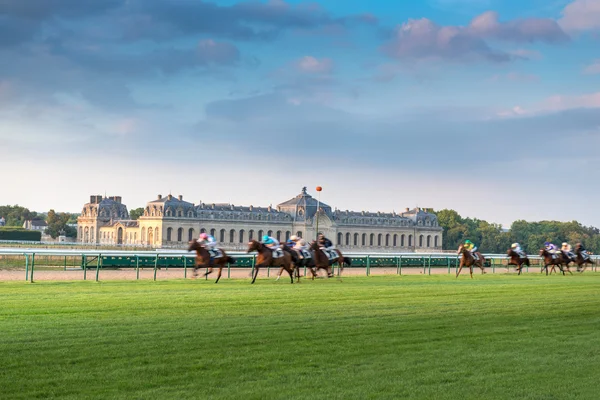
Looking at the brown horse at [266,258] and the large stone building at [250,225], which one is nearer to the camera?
the brown horse at [266,258]

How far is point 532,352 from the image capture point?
11.1 meters

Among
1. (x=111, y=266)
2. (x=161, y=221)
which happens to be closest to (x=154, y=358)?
(x=111, y=266)

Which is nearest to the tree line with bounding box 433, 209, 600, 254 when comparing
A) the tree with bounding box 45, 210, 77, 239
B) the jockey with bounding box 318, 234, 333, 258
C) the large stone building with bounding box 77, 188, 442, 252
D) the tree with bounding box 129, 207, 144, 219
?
the large stone building with bounding box 77, 188, 442, 252

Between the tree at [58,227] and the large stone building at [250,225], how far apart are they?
6894 millimetres

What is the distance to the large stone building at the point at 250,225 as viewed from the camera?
120 metres

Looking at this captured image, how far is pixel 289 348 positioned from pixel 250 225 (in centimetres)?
11408

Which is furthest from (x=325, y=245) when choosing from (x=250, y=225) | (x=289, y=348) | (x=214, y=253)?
(x=250, y=225)

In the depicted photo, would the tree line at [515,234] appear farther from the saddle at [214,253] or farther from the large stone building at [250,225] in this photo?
the saddle at [214,253]

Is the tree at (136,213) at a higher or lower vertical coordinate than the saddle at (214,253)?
higher

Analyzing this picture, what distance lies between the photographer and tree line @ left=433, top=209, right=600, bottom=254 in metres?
125

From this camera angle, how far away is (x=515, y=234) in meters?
141

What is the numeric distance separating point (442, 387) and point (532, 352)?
2838mm

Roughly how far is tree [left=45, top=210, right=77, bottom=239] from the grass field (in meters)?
135

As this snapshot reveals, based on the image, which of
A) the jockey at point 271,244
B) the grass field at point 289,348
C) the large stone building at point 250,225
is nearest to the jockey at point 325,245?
the jockey at point 271,244
